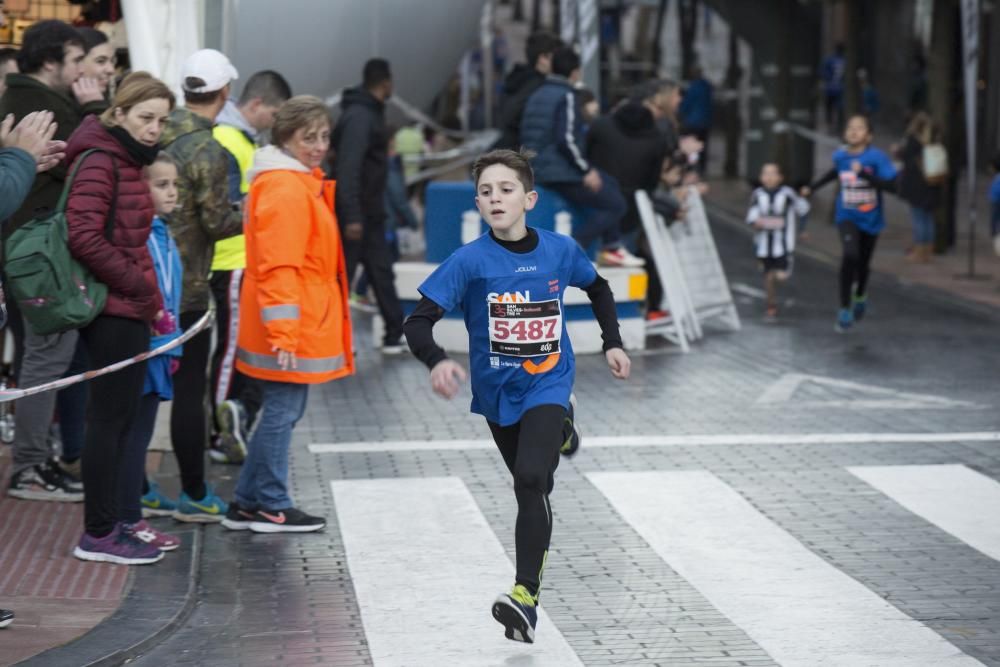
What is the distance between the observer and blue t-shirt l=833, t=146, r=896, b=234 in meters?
15.5

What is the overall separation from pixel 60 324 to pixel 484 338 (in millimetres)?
1682

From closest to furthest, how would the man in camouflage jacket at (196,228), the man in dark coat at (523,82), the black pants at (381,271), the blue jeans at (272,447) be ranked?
the blue jeans at (272,447) < the man in camouflage jacket at (196,228) < the black pants at (381,271) < the man in dark coat at (523,82)

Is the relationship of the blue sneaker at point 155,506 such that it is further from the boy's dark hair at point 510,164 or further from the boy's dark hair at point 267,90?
the boy's dark hair at point 510,164

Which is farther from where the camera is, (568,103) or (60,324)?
(568,103)

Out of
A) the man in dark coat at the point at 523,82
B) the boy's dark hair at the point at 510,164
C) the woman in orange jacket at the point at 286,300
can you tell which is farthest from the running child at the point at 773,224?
the boy's dark hair at the point at 510,164

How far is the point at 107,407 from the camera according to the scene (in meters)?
7.34

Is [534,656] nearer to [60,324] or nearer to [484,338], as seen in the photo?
[484,338]

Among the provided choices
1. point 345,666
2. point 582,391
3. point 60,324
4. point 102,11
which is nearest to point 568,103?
point 582,391

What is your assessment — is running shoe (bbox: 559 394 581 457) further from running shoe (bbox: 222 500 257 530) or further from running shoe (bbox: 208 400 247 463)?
running shoe (bbox: 208 400 247 463)

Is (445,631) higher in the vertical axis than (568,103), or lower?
lower

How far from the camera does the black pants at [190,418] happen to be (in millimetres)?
8250

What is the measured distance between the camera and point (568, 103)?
14133 mm

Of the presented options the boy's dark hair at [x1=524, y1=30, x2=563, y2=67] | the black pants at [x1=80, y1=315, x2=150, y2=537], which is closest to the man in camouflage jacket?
the black pants at [x1=80, y1=315, x2=150, y2=537]

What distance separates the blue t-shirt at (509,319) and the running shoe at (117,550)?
68.3 inches
